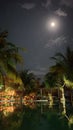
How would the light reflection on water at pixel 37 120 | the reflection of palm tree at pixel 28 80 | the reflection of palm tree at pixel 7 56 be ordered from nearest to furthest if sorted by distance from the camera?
1. the light reflection on water at pixel 37 120
2. the reflection of palm tree at pixel 7 56
3. the reflection of palm tree at pixel 28 80

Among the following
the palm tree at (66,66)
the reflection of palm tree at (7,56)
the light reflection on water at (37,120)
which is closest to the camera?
the light reflection on water at (37,120)

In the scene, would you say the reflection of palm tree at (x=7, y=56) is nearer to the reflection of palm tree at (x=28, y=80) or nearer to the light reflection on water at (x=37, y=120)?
the light reflection on water at (x=37, y=120)

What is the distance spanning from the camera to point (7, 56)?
17688mm

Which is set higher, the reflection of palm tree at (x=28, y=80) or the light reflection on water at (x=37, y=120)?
the reflection of palm tree at (x=28, y=80)

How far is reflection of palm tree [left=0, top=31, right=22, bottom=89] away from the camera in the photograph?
17.2m

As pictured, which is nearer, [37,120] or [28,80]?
[37,120]

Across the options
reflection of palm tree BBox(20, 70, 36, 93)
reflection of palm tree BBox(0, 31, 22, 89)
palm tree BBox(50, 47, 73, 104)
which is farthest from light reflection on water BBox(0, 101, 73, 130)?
reflection of palm tree BBox(20, 70, 36, 93)

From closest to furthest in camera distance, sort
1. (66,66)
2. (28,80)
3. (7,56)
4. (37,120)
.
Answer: (37,120)
(7,56)
(66,66)
(28,80)

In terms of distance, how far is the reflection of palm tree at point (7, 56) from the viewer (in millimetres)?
17212

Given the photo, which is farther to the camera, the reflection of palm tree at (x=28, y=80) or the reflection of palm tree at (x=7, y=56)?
the reflection of palm tree at (x=28, y=80)

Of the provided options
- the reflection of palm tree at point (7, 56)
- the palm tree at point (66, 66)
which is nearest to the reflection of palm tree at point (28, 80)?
the palm tree at point (66, 66)

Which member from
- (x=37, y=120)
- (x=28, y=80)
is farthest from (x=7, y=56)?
(x=28, y=80)

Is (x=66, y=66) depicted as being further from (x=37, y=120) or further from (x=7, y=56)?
(x=37, y=120)

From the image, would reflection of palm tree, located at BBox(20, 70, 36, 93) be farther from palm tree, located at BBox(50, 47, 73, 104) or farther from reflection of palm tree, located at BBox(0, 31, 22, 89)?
reflection of palm tree, located at BBox(0, 31, 22, 89)
